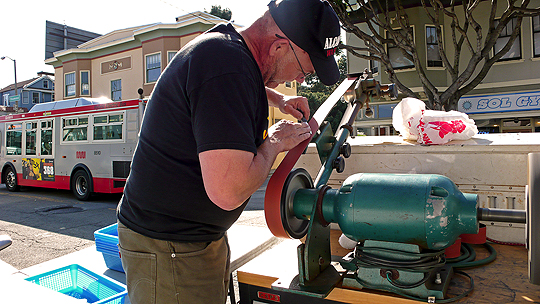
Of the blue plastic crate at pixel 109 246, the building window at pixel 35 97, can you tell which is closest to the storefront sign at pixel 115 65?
the blue plastic crate at pixel 109 246

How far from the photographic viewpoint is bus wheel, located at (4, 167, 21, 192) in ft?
40.0

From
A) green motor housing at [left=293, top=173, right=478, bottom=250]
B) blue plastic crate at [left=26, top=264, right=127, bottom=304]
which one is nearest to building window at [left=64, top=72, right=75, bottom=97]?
blue plastic crate at [left=26, top=264, right=127, bottom=304]

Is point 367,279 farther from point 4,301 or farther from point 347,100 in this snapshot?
point 4,301

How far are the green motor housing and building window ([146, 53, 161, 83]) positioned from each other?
1674 cm

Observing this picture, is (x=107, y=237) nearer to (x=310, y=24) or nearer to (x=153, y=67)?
(x=310, y=24)

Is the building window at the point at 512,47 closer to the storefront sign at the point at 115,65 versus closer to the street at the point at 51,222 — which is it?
the street at the point at 51,222

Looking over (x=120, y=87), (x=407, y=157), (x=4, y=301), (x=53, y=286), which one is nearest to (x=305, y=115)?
(x=407, y=157)

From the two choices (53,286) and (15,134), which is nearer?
(53,286)

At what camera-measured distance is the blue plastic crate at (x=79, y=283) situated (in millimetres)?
2512

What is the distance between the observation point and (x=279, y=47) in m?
1.31

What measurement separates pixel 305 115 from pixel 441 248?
909 mm

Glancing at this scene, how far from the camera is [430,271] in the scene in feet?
3.90

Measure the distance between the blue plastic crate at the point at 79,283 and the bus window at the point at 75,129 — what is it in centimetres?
804

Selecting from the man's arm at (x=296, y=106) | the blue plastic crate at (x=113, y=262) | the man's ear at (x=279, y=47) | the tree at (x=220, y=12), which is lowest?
the blue plastic crate at (x=113, y=262)
